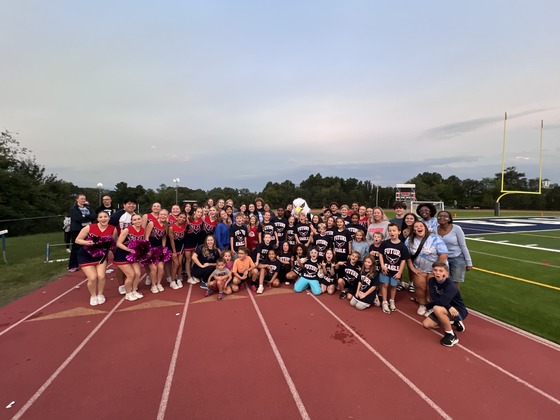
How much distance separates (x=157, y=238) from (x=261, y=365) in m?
3.82

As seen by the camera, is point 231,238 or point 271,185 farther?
point 271,185

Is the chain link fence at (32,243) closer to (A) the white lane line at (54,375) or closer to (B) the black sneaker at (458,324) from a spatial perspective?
(A) the white lane line at (54,375)

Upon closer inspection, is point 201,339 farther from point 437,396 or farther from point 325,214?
point 325,214

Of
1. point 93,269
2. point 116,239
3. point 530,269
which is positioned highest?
point 116,239

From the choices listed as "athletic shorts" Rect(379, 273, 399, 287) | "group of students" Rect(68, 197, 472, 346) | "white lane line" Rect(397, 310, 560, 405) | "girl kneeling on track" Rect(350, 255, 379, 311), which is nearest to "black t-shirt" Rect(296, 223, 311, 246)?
"group of students" Rect(68, 197, 472, 346)

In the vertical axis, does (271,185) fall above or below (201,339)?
above

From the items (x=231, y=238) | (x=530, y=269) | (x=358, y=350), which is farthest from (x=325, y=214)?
(x=530, y=269)

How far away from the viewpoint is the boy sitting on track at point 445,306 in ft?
13.7

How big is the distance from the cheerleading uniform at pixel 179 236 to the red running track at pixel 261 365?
5.40 feet

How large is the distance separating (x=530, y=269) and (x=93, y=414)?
11.2 meters

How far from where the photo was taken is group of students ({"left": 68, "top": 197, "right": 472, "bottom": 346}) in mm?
5035

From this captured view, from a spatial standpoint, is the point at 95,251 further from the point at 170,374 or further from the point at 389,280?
the point at 389,280

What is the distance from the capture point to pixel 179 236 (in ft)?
21.7

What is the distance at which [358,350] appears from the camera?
13.0 feet
